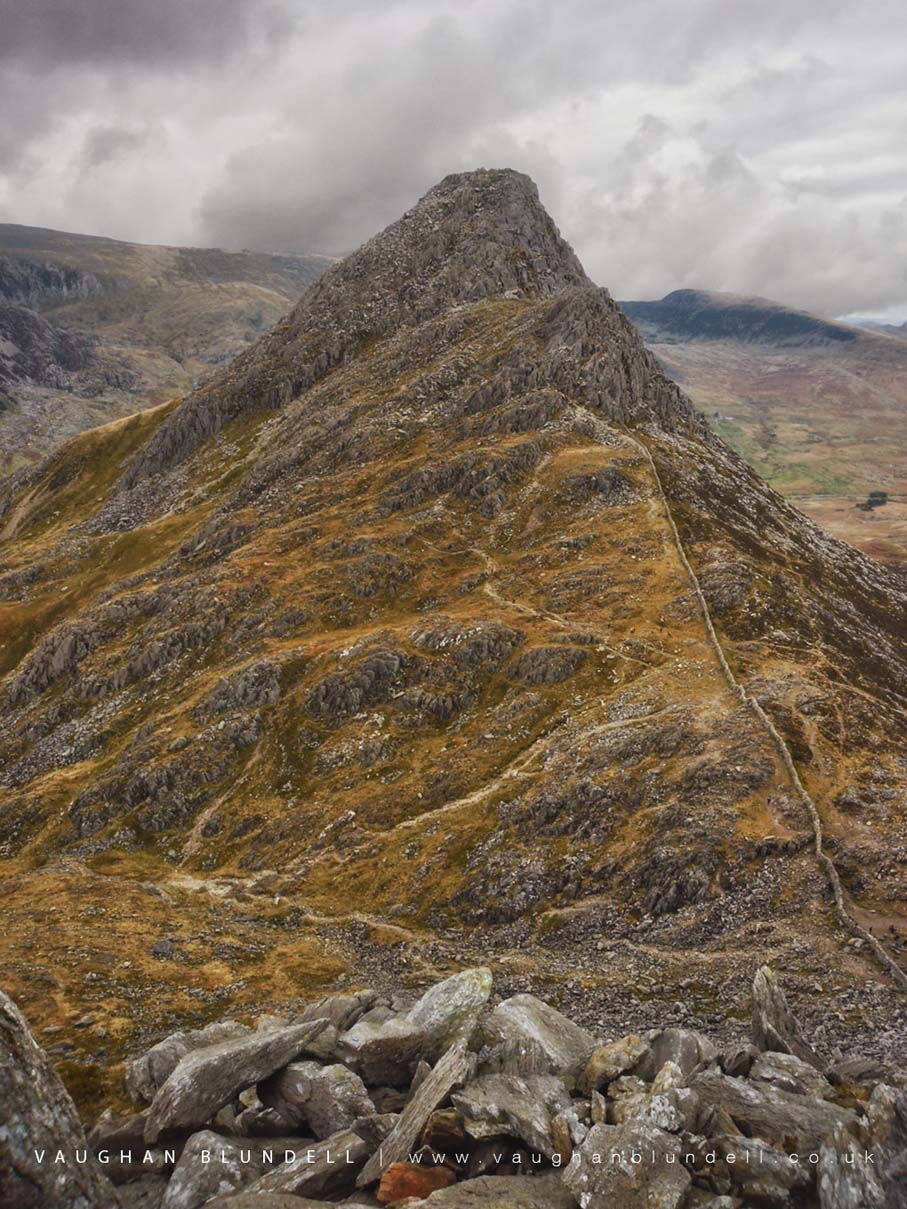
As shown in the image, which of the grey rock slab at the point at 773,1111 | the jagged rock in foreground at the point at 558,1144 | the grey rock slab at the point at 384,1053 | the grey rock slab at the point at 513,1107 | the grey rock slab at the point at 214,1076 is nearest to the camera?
the jagged rock in foreground at the point at 558,1144

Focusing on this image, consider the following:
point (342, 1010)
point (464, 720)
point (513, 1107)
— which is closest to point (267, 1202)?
point (513, 1107)

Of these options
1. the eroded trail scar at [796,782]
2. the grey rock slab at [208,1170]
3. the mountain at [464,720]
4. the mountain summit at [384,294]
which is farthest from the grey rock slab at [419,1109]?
the mountain summit at [384,294]

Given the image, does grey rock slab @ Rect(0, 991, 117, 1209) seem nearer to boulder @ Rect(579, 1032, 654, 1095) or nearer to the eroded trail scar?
boulder @ Rect(579, 1032, 654, 1095)

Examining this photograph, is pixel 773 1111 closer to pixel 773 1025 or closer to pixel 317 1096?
pixel 773 1025

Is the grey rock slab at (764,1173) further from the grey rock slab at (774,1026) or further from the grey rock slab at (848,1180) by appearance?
the grey rock slab at (774,1026)

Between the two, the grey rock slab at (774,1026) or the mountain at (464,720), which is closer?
the grey rock slab at (774,1026)

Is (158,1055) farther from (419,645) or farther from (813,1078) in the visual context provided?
(419,645)

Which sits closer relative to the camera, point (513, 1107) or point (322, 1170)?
point (322, 1170)

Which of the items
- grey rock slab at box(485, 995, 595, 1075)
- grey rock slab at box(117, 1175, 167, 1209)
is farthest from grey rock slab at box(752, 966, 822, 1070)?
grey rock slab at box(117, 1175, 167, 1209)
